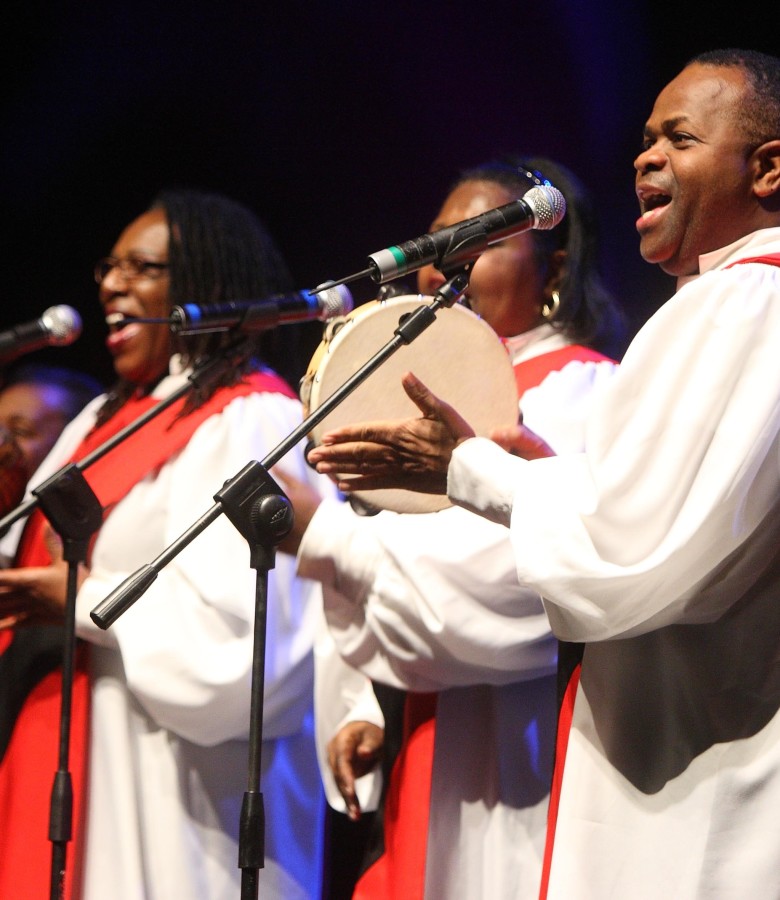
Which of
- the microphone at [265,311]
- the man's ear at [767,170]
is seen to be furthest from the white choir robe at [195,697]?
the man's ear at [767,170]

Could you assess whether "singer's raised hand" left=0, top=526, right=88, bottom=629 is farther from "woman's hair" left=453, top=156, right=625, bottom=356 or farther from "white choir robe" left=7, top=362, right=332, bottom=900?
"woman's hair" left=453, top=156, right=625, bottom=356

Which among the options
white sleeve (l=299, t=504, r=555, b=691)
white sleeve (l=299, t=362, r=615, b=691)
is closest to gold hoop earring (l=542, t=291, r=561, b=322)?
white sleeve (l=299, t=362, r=615, b=691)

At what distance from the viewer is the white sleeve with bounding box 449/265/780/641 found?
6.23ft

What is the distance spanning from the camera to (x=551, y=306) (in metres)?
3.29

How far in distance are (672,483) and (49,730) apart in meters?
1.99

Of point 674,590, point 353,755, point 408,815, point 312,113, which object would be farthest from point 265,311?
point 312,113

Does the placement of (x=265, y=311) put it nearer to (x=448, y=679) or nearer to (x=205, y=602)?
(x=205, y=602)

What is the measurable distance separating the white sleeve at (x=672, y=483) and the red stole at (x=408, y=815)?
885 millimetres

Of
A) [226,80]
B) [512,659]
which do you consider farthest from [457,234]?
[226,80]

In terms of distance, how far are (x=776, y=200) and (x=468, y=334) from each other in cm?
66

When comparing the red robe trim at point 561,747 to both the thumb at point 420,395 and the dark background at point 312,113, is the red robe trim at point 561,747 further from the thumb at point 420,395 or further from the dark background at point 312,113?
the dark background at point 312,113

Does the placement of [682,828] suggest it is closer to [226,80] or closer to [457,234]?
[457,234]

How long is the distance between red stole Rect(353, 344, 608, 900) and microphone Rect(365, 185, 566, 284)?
1145 millimetres

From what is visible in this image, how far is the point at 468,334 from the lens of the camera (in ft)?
8.25
